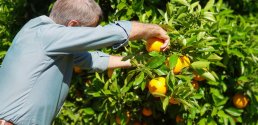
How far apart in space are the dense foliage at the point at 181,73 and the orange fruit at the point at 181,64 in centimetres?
2

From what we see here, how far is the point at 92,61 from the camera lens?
8.38 feet

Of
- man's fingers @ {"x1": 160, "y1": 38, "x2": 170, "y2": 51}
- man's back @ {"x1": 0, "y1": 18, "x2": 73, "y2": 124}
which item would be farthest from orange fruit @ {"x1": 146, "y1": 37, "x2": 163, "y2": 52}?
man's back @ {"x1": 0, "y1": 18, "x2": 73, "y2": 124}

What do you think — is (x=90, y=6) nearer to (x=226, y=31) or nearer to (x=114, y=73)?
(x=114, y=73)

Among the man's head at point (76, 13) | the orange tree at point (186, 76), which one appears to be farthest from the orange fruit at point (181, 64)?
the man's head at point (76, 13)

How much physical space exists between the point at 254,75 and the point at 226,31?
0.29 meters

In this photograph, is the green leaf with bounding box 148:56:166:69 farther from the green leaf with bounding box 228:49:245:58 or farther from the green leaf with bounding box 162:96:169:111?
the green leaf with bounding box 228:49:245:58

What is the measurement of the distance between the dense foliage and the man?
19 cm

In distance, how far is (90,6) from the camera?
221 cm

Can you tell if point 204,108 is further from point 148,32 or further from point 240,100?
point 148,32

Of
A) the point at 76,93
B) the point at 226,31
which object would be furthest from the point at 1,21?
the point at 226,31

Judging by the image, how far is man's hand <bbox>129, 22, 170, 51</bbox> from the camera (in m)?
2.13

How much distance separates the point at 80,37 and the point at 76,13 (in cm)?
19

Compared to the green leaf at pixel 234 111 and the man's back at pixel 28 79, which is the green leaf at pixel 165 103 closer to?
the man's back at pixel 28 79

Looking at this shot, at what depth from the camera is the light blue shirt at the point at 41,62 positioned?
6.73 feet
